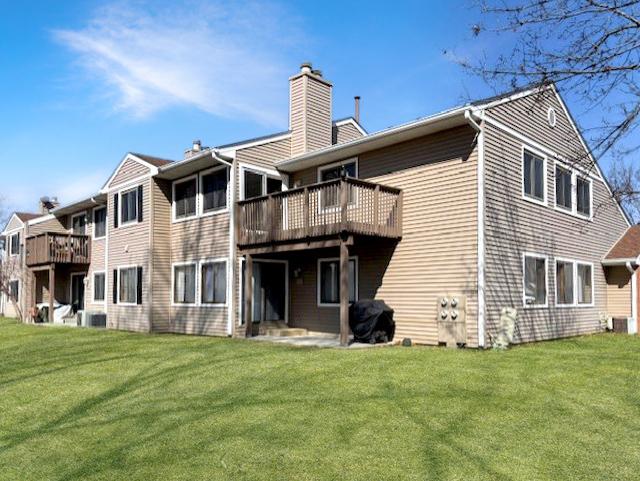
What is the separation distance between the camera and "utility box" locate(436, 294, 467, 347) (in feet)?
39.7

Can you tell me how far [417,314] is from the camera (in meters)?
13.1

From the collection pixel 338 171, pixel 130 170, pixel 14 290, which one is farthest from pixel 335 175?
pixel 14 290

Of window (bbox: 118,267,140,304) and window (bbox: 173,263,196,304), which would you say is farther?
window (bbox: 118,267,140,304)

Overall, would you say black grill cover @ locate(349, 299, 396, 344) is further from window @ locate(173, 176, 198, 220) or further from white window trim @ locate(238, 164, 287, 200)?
window @ locate(173, 176, 198, 220)

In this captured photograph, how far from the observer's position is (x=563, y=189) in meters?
16.0

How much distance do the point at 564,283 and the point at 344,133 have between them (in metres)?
8.93

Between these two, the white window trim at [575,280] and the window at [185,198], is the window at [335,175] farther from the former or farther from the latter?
the white window trim at [575,280]

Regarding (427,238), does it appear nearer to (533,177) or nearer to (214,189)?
(533,177)

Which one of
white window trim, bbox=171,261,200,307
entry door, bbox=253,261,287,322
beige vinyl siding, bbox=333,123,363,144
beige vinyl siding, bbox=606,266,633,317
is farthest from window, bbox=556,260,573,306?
white window trim, bbox=171,261,200,307

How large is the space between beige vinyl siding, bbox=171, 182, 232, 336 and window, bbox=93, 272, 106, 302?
587cm

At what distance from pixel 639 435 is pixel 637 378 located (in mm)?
3171

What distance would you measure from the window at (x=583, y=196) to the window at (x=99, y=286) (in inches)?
713

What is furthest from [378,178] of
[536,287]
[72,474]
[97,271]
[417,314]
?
[97,271]

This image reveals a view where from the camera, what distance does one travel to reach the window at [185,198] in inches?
705
